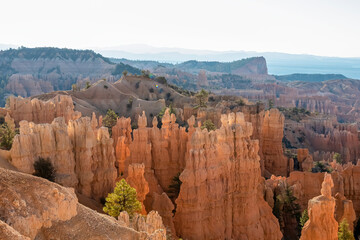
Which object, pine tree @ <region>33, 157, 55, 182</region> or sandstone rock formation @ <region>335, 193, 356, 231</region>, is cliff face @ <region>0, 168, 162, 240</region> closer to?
pine tree @ <region>33, 157, 55, 182</region>

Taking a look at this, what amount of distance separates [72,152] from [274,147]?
27.0m

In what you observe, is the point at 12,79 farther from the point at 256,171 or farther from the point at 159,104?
the point at 256,171

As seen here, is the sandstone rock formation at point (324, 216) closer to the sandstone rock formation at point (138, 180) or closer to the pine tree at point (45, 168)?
the sandstone rock formation at point (138, 180)

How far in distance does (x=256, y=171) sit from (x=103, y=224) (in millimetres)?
16664

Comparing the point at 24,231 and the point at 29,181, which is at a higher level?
the point at 29,181

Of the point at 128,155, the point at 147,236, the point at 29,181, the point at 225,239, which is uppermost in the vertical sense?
the point at 29,181

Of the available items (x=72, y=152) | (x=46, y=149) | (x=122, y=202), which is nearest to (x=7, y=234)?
(x=122, y=202)

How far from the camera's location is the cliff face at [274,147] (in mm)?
44844

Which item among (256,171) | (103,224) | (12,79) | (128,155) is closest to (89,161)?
(128,155)

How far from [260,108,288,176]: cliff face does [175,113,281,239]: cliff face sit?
17.3 meters

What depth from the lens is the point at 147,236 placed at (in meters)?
12.5

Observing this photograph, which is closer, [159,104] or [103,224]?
[103,224]

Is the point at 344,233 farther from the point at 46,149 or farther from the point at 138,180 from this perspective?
the point at 46,149

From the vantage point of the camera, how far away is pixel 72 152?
78.4 ft
